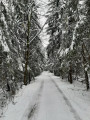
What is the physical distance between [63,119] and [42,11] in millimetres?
16057

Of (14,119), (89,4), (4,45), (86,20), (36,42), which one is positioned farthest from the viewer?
(36,42)

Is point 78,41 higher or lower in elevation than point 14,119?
higher

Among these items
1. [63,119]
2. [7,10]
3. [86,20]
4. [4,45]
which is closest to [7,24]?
[7,10]

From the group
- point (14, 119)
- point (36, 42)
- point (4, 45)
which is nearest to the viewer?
point (14, 119)

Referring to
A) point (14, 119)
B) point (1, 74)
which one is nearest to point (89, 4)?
point (1, 74)

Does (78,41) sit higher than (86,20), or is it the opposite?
(86,20)

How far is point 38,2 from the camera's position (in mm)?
19984

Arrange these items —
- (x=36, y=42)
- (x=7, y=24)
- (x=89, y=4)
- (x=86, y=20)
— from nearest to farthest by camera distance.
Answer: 1. (x=7, y=24)
2. (x=89, y=4)
3. (x=86, y=20)
4. (x=36, y=42)

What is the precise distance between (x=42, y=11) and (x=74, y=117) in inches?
627

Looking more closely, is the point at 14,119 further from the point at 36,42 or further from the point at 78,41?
the point at 36,42

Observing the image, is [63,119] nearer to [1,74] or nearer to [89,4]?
[1,74]

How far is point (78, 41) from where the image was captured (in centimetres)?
1208

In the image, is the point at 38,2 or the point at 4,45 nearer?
the point at 4,45

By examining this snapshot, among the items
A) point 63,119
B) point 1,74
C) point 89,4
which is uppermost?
point 89,4
